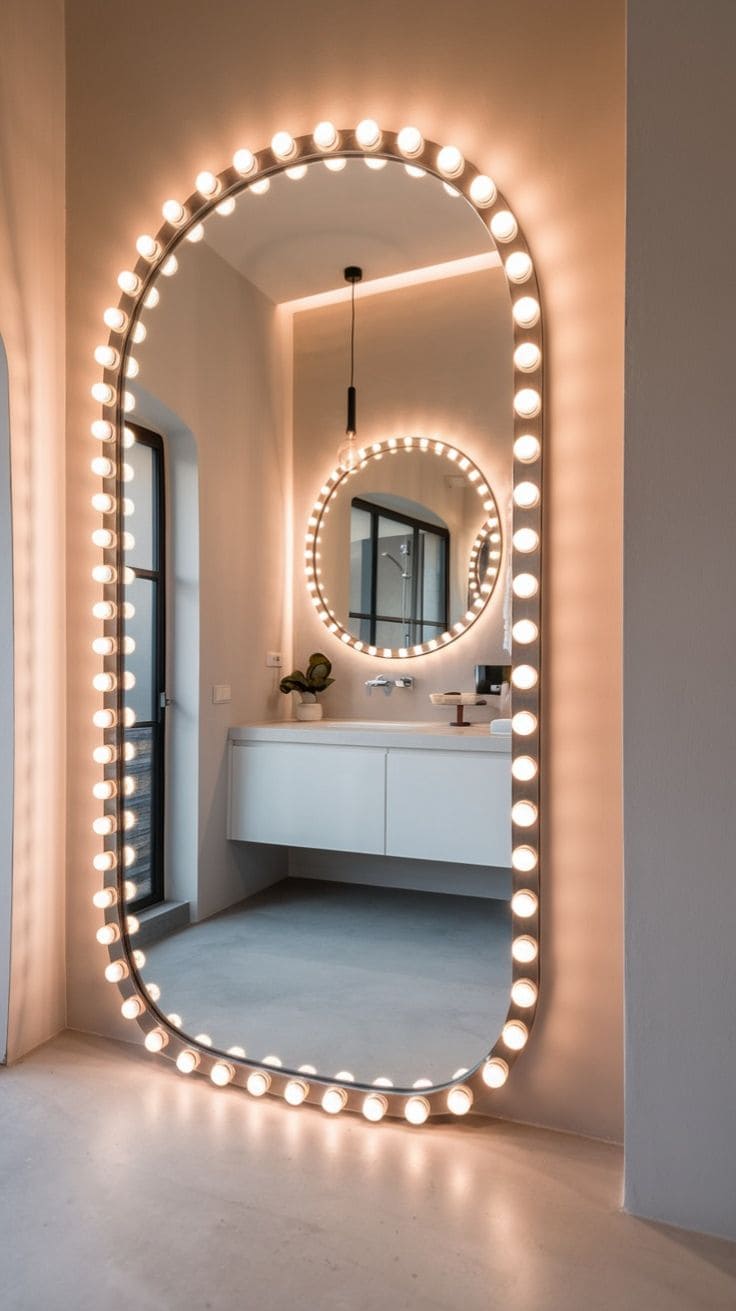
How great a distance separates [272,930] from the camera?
5.87ft

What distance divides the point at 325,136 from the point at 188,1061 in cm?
202

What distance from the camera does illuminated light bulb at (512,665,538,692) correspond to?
62.7 inches

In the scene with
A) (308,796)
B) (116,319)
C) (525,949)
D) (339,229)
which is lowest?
(525,949)

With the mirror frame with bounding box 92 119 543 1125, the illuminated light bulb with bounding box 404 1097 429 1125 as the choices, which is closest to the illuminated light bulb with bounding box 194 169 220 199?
the mirror frame with bounding box 92 119 543 1125

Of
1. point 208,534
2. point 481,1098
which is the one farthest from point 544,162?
point 481,1098

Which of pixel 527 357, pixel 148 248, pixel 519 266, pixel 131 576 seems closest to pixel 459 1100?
pixel 131 576

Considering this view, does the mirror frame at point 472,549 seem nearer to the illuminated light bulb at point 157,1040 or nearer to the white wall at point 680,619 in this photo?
the white wall at point 680,619

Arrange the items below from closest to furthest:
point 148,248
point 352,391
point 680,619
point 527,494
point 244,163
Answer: point 680,619 → point 527,494 → point 352,391 → point 244,163 → point 148,248

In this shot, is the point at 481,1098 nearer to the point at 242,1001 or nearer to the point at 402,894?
the point at 402,894

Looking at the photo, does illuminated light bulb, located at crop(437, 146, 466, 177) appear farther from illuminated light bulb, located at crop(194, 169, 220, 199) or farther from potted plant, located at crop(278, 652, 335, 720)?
potted plant, located at crop(278, 652, 335, 720)

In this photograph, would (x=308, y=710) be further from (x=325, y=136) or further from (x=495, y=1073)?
(x=325, y=136)

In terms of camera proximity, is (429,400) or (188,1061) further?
(188,1061)

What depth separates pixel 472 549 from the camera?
161 cm

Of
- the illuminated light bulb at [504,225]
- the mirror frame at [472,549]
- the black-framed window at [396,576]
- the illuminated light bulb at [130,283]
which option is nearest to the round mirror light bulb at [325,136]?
the illuminated light bulb at [504,225]
